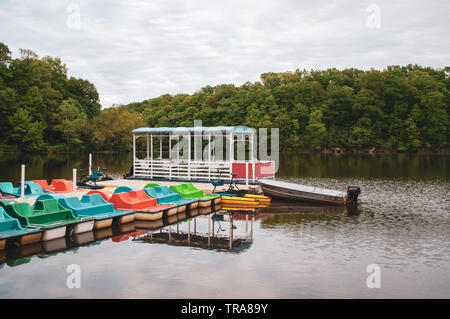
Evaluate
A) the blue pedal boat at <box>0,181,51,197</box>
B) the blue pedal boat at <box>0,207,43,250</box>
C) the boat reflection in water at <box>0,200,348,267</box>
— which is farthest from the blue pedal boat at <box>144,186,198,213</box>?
the blue pedal boat at <box>0,207,43,250</box>

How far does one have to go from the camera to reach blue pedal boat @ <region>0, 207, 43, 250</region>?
13.0 meters

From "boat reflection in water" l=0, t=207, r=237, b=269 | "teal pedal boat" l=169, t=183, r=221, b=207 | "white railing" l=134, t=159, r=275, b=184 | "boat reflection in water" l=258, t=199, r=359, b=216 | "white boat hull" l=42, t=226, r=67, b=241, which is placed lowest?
"boat reflection in water" l=258, t=199, r=359, b=216

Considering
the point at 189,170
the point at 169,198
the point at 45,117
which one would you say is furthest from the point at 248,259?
the point at 45,117

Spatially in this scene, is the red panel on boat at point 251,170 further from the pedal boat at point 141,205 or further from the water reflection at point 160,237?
the pedal boat at point 141,205

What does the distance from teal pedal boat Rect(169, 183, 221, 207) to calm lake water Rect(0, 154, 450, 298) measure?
154 cm

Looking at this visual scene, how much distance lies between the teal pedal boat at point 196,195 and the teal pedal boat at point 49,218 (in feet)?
22.0

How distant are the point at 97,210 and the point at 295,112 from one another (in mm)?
79487

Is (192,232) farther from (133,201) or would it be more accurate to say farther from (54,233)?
(54,233)

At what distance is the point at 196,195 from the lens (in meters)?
22.6

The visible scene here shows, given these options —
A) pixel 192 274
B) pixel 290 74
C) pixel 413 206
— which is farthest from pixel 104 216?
pixel 290 74

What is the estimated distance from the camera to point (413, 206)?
893 inches

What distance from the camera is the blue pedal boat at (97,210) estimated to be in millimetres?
16234

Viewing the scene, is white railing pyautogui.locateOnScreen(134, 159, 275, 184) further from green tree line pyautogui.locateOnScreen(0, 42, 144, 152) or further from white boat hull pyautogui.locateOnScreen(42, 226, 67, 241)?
green tree line pyautogui.locateOnScreen(0, 42, 144, 152)

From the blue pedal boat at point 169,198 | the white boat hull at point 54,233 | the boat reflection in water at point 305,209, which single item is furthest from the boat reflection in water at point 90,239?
the boat reflection in water at point 305,209
